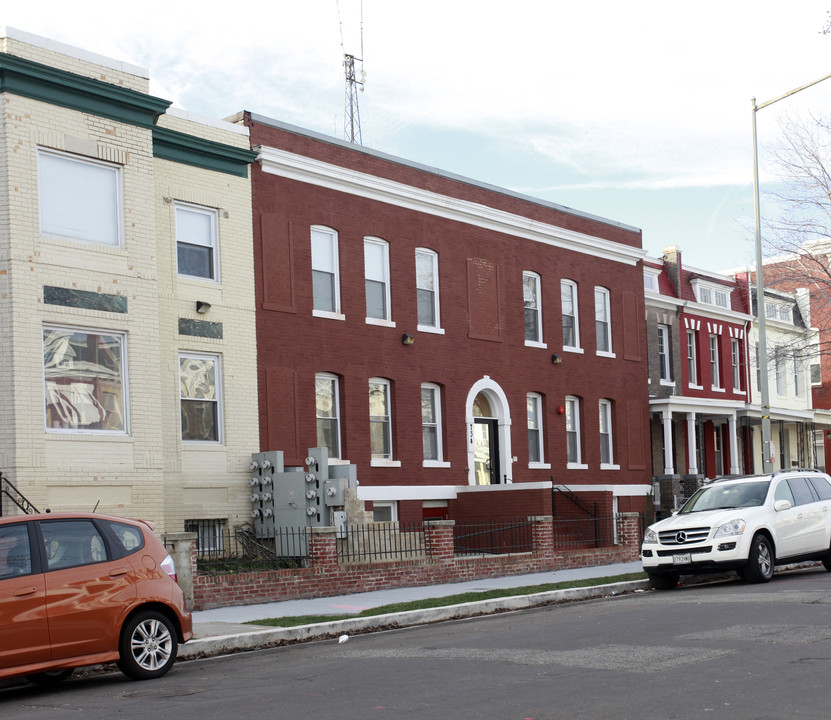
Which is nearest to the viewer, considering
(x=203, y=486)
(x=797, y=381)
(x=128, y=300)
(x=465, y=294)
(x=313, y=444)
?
(x=128, y=300)

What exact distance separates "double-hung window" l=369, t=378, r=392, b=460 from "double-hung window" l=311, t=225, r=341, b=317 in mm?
2087

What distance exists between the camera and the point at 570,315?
29.9 m

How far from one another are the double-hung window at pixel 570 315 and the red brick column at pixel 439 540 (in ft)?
37.1

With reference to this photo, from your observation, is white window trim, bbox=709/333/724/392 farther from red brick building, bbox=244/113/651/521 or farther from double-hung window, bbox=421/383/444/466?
double-hung window, bbox=421/383/444/466

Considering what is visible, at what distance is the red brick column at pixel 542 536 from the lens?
21094 millimetres

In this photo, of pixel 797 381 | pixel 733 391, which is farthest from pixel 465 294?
pixel 797 381

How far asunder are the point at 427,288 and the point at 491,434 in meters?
4.18

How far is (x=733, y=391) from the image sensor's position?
3931cm

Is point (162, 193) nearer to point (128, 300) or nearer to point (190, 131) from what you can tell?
point (190, 131)

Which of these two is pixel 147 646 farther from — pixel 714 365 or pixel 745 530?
pixel 714 365

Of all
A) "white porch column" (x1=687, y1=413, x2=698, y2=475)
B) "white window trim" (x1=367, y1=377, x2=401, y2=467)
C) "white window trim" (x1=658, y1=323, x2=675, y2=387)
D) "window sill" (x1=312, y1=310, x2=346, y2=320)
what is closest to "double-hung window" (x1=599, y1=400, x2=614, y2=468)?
"white porch column" (x1=687, y1=413, x2=698, y2=475)

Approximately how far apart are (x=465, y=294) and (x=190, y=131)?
27.5ft

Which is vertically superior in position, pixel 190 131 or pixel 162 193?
pixel 190 131

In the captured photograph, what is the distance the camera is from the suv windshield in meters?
17.5
